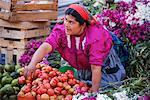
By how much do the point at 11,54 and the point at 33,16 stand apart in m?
0.58

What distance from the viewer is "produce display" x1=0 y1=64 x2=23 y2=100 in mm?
3766

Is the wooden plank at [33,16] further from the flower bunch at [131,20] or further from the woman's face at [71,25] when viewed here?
the woman's face at [71,25]

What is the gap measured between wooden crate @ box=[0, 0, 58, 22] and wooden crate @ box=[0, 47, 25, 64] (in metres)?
0.42

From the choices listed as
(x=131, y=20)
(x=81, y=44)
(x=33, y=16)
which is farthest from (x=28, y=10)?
(x=81, y=44)

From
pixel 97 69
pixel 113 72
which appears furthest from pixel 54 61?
pixel 97 69

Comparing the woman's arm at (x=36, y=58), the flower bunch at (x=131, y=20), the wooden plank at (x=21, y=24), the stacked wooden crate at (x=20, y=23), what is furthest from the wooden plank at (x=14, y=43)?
the woman's arm at (x=36, y=58)

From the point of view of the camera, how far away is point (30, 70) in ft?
11.9

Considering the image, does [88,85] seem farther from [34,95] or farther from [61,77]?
[34,95]

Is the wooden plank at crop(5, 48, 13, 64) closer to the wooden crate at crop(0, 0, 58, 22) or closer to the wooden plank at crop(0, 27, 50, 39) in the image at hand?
the wooden plank at crop(0, 27, 50, 39)

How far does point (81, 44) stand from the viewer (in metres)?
3.76

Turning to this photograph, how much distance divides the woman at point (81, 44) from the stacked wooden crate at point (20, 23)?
1610 millimetres

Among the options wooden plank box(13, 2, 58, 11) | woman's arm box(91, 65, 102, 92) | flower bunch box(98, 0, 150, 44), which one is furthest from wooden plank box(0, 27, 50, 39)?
woman's arm box(91, 65, 102, 92)

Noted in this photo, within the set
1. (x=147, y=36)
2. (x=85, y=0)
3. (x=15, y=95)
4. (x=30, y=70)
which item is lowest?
(x=15, y=95)

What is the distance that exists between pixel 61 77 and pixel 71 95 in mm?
212
